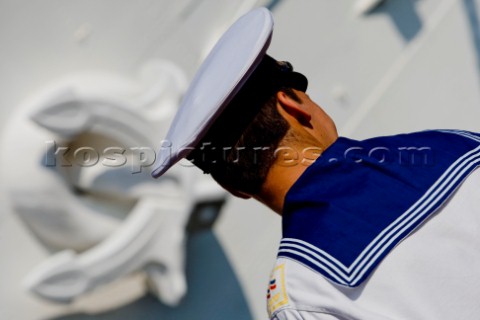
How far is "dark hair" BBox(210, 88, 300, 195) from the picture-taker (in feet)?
3.48

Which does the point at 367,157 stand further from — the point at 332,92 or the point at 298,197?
the point at 332,92

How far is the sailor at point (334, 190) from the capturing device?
984 mm

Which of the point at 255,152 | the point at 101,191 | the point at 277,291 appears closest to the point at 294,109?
the point at 255,152

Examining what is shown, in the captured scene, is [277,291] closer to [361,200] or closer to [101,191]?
[361,200]

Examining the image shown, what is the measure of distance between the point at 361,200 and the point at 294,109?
0.45ft

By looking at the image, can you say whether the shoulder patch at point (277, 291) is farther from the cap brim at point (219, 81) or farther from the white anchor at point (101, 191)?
the white anchor at point (101, 191)

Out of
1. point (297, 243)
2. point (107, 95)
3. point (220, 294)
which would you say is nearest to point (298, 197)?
point (297, 243)

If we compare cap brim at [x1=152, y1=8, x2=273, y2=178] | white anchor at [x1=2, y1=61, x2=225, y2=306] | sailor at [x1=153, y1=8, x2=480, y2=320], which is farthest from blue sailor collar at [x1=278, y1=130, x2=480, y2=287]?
white anchor at [x1=2, y1=61, x2=225, y2=306]

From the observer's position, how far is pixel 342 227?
998mm

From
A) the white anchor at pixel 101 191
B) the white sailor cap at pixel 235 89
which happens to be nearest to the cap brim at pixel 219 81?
the white sailor cap at pixel 235 89

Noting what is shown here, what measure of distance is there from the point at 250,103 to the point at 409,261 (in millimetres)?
257

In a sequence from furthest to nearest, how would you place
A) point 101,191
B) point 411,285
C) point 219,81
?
point 101,191, point 219,81, point 411,285

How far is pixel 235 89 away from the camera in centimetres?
106

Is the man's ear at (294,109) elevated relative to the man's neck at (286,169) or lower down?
elevated
